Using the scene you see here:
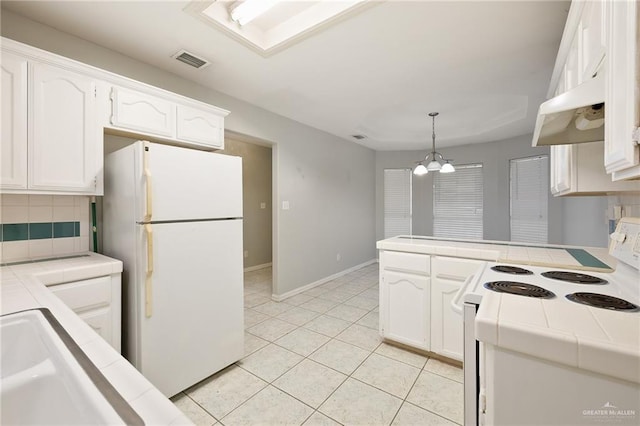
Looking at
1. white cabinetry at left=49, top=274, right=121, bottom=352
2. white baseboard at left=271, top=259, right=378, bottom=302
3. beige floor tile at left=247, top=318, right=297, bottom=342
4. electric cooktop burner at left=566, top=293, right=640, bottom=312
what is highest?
electric cooktop burner at left=566, top=293, right=640, bottom=312

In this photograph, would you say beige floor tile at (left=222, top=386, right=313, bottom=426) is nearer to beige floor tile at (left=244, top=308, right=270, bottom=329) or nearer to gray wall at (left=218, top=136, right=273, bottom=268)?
beige floor tile at (left=244, top=308, right=270, bottom=329)

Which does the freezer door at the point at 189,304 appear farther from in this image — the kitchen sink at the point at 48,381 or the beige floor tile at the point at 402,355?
the beige floor tile at the point at 402,355

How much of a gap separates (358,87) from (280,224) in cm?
193

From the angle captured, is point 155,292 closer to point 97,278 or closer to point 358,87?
point 97,278

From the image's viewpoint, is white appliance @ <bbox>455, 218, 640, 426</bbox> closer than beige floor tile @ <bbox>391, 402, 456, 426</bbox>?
Yes

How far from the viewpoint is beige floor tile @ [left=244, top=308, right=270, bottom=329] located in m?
2.95

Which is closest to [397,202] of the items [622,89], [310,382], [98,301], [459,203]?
[459,203]

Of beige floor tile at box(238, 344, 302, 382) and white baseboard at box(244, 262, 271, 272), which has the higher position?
white baseboard at box(244, 262, 271, 272)

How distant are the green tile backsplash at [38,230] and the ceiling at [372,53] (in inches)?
53.6

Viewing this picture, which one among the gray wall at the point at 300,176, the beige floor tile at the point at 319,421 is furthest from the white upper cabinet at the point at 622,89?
the gray wall at the point at 300,176

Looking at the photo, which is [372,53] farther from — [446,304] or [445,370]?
[445,370]

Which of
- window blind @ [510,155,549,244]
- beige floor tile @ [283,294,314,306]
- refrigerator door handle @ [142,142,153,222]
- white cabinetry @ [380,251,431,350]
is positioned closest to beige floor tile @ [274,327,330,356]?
white cabinetry @ [380,251,431,350]

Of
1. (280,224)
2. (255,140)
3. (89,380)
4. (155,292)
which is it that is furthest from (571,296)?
(255,140)

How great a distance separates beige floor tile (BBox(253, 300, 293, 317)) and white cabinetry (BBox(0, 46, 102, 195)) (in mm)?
2152
